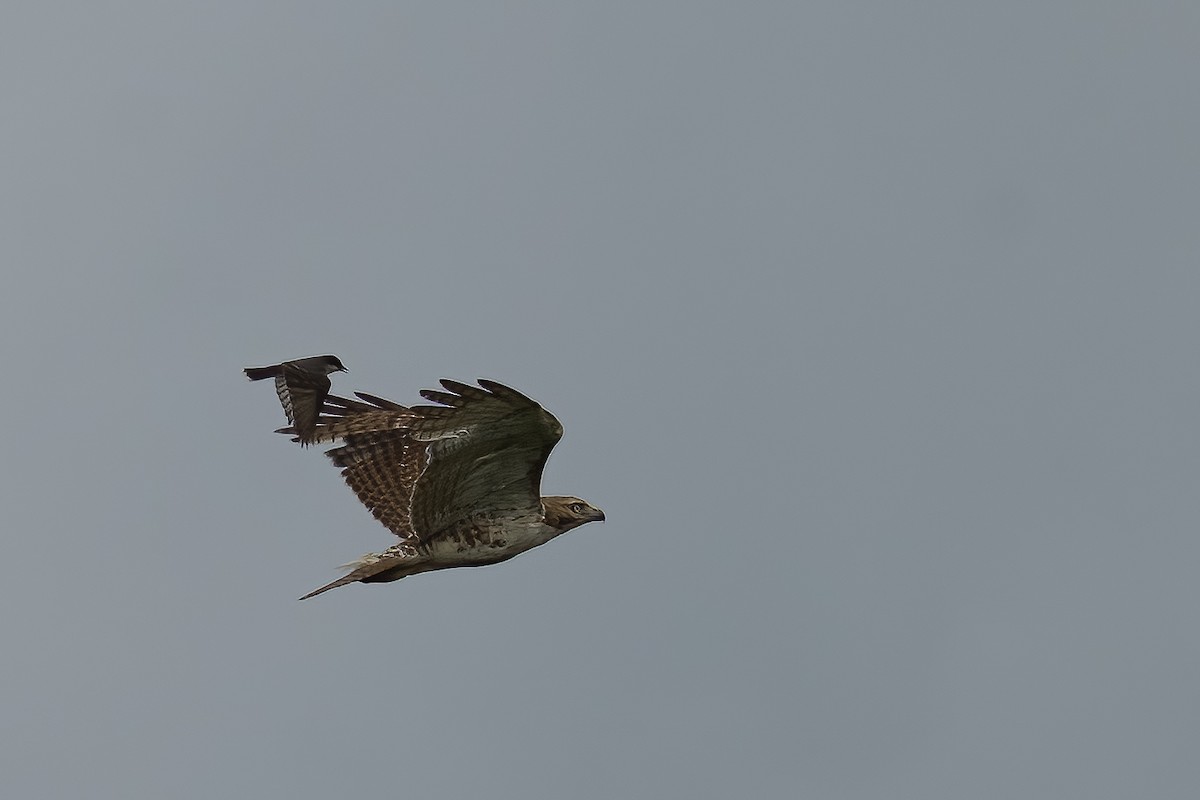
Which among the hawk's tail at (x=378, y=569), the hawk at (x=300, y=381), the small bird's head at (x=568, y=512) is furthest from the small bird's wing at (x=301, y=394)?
the small bird's head at (x=568, y=512)

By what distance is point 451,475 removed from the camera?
1644 cm

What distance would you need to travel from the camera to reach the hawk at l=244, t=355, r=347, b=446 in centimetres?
1831

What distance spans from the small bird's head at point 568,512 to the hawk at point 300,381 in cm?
268

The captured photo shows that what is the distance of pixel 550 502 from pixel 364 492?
2695 millimetres

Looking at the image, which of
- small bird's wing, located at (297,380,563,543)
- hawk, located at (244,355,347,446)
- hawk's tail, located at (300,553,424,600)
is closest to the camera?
small bird's wing, located at (297,380,563,543)

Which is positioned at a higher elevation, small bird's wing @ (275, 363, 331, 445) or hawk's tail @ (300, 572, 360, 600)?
small bird's wing @ (275, 363, 331, 445)

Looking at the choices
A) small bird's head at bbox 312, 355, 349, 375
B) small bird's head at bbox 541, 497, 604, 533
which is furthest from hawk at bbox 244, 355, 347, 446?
small bird's head at bbox 541, 497, 604, 533

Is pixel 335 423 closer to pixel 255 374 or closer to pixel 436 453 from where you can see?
pixel 255 374

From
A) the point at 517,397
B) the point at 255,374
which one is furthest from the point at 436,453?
the point at 255,374

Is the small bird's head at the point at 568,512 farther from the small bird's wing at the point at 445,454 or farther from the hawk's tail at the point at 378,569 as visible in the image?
the hawk's tail at the point at 378,569

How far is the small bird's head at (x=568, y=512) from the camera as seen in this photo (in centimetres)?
1759

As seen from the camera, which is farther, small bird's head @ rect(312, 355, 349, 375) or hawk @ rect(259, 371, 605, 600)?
small bird's head @ rect(312, 355, 349, 375)

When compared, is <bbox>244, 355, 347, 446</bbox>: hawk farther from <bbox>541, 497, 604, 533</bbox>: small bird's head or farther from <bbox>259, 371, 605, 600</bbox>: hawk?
<bbox>541, 497, 604, 533</bbox>: small bird's head

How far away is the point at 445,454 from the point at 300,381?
2.99 meters
